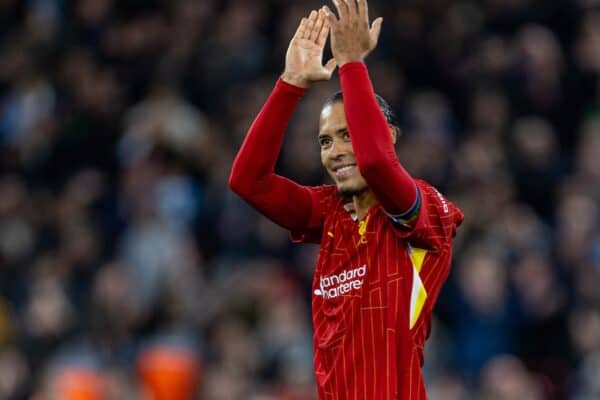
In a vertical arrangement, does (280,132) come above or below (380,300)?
above

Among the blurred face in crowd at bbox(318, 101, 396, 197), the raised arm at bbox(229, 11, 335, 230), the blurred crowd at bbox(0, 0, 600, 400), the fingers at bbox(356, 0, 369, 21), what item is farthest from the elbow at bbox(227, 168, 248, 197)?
the blurred crowd at bbox(0, 0, 600, 400)

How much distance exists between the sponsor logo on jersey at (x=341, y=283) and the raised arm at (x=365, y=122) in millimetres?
294

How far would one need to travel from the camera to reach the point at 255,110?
13172 millimetres

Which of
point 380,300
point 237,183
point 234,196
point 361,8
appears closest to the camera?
point 361,8

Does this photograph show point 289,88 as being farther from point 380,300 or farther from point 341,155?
point 380,300


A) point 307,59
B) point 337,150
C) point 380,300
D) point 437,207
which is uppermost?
point 307,59

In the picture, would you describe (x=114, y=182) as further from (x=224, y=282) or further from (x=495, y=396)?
(x=495, y=396)

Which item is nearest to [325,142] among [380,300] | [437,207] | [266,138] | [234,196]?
[266,138]

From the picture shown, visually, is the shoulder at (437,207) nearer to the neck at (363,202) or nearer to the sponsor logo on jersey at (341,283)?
the neck at (363,202)

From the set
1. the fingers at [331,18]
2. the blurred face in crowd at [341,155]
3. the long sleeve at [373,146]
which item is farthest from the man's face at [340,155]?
the fingers at [331,18]

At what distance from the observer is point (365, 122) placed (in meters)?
5.15

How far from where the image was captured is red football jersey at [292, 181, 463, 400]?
5316 millimetres

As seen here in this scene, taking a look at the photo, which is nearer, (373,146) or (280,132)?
(373,146)

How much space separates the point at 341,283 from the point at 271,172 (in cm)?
50
